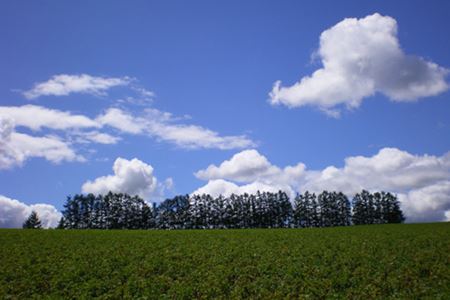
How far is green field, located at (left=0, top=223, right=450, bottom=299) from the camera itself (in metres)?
17.2

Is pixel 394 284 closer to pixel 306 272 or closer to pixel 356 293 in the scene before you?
pixel 356 293

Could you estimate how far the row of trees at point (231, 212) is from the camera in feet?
412

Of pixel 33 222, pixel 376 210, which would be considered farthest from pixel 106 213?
pixel 376 210

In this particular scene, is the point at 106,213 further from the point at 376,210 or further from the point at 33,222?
the point at 376,210

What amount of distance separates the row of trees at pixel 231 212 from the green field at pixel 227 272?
99.8 metres

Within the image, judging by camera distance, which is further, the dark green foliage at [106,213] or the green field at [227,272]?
the dark green foliage at [106,213]

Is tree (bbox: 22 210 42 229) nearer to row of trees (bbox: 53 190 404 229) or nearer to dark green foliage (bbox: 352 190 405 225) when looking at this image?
row of trees (bbox: 53 190 404 229)

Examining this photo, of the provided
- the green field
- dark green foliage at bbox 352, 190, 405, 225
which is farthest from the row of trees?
the green field

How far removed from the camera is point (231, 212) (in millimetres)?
131500

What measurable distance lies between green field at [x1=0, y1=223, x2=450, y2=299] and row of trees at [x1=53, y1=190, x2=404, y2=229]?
9978 centimetres

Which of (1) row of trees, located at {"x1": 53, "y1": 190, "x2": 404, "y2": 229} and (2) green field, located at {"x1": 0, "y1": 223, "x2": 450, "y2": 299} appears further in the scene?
(1) row of trees, located at {"x1": 53, "y1": 190, "x2": 404, "y2": 229}

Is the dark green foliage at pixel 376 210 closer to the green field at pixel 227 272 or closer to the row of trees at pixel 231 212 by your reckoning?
the row of trees at pixel 231 212

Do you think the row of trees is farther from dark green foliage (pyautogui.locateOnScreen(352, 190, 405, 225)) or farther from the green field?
Answer: the green field

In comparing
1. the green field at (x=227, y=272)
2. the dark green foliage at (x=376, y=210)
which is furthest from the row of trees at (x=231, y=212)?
the green field at (x=227, y=272)
